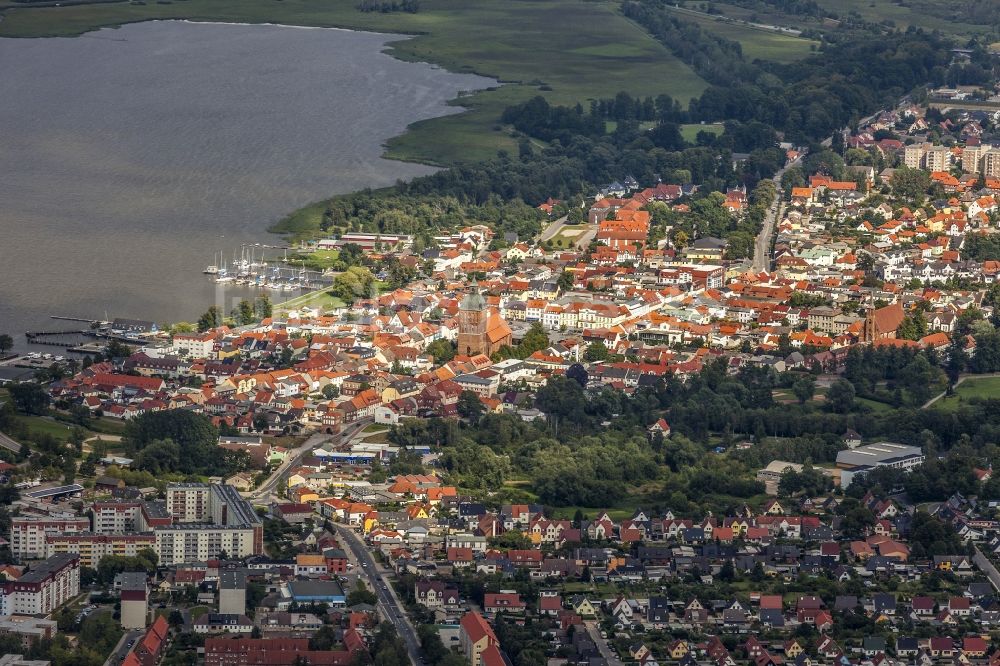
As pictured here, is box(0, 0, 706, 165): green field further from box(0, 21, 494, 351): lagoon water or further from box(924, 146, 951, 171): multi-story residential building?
box(924, 146, 951, 171): multi-story residential building

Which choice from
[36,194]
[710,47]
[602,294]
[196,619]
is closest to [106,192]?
[36,194]

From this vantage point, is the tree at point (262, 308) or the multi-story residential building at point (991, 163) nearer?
the tree at point (262, 308)

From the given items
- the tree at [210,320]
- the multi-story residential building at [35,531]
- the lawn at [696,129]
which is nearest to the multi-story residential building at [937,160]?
the lawn at [696,129]

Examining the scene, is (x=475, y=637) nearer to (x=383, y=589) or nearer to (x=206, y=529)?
(x=383, y=589)

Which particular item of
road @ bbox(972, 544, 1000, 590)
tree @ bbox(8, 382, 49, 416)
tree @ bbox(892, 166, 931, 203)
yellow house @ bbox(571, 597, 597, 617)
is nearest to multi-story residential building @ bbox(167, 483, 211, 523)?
yellow house @ bbox(571, 597, 597, 617)

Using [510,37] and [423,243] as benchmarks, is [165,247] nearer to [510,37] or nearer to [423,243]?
[423,243]

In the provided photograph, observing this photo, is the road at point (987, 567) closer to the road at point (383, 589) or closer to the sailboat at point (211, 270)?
the road at point (383, 589)

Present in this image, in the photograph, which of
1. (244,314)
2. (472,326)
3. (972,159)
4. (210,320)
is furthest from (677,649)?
(972,159)
